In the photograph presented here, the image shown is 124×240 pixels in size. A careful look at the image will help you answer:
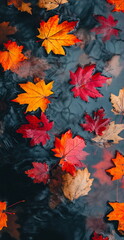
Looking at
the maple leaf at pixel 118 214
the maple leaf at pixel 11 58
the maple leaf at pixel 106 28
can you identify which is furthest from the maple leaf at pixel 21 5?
the maple leaf at pixel 118 214

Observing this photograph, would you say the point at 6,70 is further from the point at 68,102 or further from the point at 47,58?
the point at 68,102

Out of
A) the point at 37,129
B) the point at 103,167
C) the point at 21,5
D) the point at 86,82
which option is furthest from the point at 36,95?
the point at 21,5

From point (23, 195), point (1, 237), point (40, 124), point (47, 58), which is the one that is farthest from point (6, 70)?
point (1, 237)

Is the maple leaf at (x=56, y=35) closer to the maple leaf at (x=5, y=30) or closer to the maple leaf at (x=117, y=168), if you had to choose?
the maple leaf at (x=5, y=30)

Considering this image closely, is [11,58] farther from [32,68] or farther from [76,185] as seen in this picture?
[76,185]

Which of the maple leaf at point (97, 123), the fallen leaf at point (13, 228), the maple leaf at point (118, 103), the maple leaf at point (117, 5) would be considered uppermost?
the maple leaf at point (117, 5)
